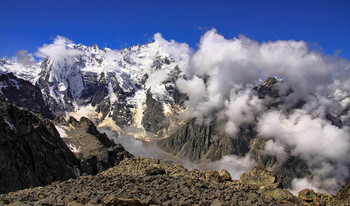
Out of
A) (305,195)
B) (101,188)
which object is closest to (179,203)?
(101,188)

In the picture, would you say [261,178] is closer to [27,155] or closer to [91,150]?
[27,155]

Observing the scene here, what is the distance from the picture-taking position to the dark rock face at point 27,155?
61500 millimetres

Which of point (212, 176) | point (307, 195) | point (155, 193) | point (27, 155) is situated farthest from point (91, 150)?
point (155, 193)

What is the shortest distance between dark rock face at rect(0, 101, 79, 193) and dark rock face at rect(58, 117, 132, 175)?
596 cm

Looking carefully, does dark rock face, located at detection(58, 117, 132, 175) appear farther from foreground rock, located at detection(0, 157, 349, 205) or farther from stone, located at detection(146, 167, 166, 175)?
foreground rock, located at detection(0, 157, 349, 205)

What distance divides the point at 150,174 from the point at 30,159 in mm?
51722

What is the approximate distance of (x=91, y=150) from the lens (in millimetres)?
108000

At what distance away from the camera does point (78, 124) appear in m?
146

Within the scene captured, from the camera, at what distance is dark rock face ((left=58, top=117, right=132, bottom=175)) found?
9544 centimetres

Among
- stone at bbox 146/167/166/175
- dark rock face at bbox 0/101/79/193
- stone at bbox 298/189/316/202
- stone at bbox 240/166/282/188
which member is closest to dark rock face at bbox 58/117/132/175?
dark rock face at bbox 0/101/79/193

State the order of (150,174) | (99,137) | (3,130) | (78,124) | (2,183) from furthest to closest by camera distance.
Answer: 1. (78,124)
2. (99,137)
3. (3,130)
4. (2,183)
5. (150,174)

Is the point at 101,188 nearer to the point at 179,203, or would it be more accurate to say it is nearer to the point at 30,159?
the point at 179,203

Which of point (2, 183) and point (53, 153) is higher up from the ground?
point (53, 153)

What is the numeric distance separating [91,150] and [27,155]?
37.1 meters
